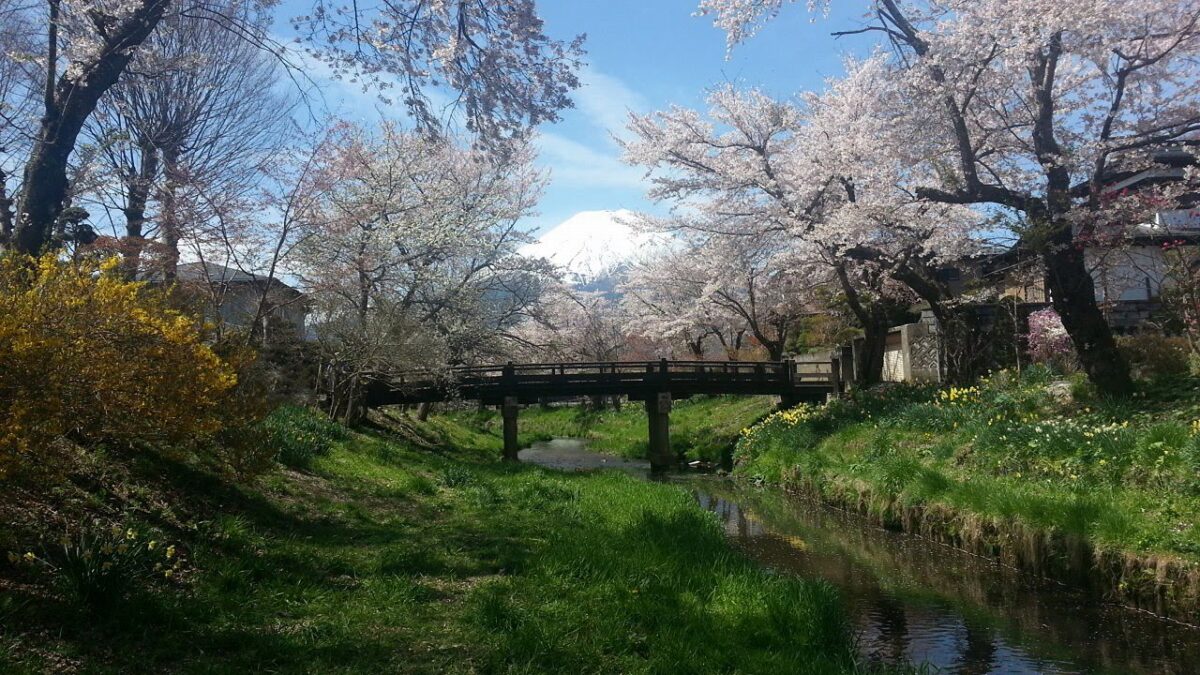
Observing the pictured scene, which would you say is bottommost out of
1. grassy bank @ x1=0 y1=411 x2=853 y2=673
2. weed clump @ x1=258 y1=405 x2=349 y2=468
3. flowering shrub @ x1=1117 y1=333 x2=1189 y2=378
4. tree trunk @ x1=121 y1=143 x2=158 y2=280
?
grassy bank @ x1=0 y1=411 x2=853 y2=673

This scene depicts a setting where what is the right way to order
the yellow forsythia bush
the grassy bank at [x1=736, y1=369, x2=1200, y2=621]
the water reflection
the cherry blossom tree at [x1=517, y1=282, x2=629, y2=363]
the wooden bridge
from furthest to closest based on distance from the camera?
the cherry blossom tree at [x1=517, y1=282, x2=629, y2=363], the water reflection, the wooden bridge, the grassy bank at [x1=736, y1=369, x2=1200, y2=621], the yellow forsythia bush

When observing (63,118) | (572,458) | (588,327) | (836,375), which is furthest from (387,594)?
(588,327)

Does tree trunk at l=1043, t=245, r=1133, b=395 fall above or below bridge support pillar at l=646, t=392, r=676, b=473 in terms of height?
above

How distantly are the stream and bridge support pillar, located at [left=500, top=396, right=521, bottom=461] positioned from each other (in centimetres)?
1163

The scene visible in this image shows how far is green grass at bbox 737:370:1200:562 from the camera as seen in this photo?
25.9 ft

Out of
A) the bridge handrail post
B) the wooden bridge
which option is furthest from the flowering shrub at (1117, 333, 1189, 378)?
the wooden bridge

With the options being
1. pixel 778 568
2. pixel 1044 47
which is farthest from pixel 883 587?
pixel 1044 47

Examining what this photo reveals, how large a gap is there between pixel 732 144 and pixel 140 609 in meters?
17.6

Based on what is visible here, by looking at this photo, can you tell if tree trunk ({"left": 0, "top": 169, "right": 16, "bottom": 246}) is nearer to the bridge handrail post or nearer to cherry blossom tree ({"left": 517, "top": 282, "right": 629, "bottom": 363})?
the bridge handrail post

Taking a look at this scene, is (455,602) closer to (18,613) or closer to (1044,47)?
(18,613)

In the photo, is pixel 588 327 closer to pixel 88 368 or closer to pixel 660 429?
pixel 660 429

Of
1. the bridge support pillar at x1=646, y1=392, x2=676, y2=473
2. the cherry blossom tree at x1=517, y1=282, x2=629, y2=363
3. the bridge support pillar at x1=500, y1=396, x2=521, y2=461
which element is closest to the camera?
the bridge support pillar at x1=500, y1=396, x2=521, y2=461

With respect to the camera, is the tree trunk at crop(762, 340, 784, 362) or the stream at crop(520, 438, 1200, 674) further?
the tree trunk at crop(762, 340, 784, 362)

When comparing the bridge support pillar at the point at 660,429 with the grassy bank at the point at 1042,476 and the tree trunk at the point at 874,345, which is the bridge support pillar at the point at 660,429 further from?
the grassy bank at the point at 1042,476
